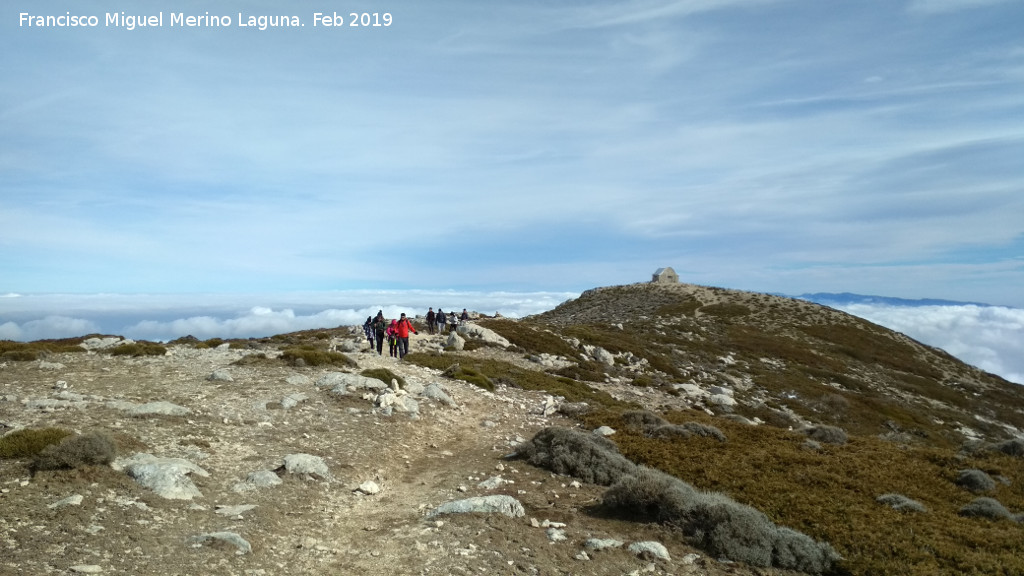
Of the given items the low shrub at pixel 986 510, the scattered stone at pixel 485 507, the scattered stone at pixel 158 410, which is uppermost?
the scattered stone at pixel 158 410

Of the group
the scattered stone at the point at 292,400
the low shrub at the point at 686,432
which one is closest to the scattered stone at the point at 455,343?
the scattered stone at the point at 292,400

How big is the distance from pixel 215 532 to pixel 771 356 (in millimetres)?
66974

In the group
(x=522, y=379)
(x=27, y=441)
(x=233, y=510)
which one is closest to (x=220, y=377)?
(x=27, y=441)

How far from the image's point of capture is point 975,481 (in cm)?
1480

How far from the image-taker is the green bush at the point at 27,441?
33.8 ft

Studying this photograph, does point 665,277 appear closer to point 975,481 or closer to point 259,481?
point 975,481

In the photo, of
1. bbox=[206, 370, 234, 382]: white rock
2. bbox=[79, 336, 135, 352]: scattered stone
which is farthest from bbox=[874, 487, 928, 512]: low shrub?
bbox=[79, 336, 135, 352]: scattered stone

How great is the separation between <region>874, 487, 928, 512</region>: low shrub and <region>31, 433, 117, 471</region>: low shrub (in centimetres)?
1678

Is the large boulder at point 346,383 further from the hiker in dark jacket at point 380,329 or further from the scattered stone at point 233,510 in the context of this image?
the hiker in dark jacket at point 380,329

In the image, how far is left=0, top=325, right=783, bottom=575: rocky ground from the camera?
322 inches

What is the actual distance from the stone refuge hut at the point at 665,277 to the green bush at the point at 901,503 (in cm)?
10956

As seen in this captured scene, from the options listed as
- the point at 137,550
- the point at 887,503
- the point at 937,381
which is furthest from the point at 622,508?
the point at 937,381

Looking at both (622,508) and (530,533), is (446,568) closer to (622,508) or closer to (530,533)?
(530,533)

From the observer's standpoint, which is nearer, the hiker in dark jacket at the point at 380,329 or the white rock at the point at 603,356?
the hiker in dark jacket at the point at 380,329
